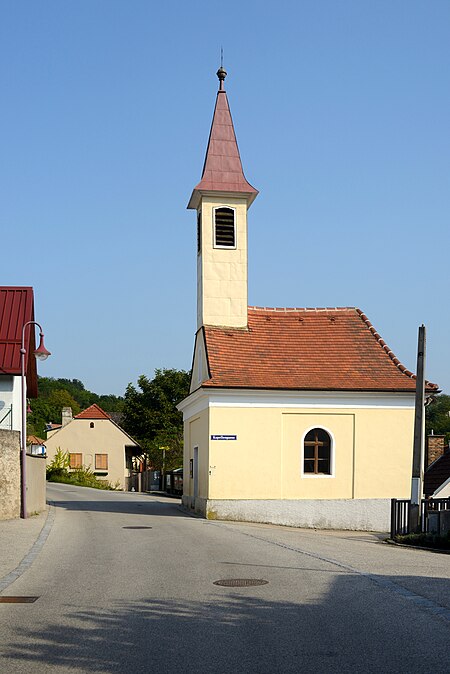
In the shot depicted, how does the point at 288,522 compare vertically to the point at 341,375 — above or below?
below

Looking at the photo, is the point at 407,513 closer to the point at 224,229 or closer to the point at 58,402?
the point at 224,229

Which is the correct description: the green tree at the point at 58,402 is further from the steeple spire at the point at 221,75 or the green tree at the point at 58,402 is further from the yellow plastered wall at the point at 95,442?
the steeple spire at the point at 221,75

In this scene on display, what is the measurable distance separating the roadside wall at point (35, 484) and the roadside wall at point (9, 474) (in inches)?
45.6

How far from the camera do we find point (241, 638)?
8227 mm

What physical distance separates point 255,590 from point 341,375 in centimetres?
1999

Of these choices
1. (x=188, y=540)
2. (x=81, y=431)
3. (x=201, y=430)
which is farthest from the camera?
(x=81, y=431)

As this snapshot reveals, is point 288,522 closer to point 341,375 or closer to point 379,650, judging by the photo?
point 341,375

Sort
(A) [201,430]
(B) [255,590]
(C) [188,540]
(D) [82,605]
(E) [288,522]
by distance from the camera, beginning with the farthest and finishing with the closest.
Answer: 1. (A) [201,430]
2. (E) [288,522]
3. (C) [188,540]
4. (B) [255,590]
5. (D) [82,605]

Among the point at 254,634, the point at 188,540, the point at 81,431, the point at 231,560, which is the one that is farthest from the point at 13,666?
the point at 81,431

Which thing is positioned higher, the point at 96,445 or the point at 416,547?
the point at 416,547

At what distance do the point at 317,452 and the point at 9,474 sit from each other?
1085 cm

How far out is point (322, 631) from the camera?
8.49 metres

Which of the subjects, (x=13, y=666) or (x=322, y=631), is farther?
(x=322, y=631)

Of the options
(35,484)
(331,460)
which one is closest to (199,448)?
(331,460)
